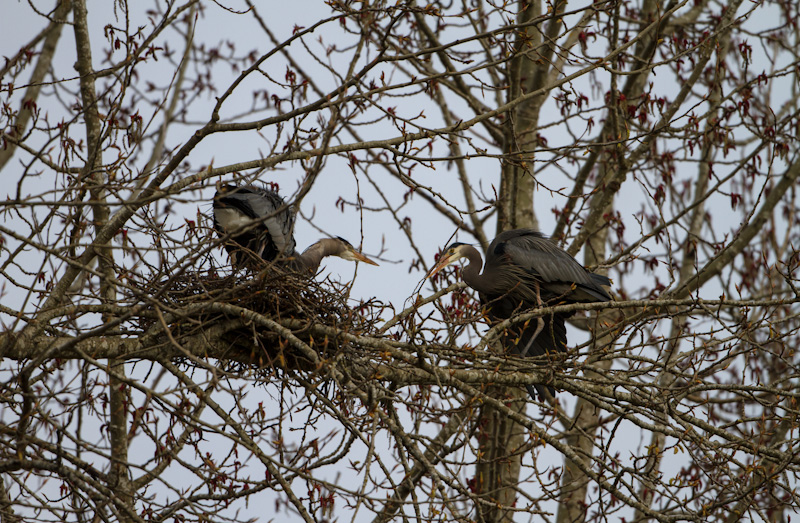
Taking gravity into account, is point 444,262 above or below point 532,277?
above

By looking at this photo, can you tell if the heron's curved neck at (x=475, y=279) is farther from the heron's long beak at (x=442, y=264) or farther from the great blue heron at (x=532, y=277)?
the heron's long beak at (x=442, y=264)

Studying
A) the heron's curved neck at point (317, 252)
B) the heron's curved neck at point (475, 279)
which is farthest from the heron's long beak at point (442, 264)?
the heron's curved neck at point (317, 252)

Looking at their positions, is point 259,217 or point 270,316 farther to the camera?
point 259,217

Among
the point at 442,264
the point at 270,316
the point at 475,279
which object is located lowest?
the point at 270,316

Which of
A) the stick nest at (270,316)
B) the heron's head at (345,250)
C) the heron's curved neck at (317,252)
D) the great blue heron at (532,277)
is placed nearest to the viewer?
the stick nest at (270,316)

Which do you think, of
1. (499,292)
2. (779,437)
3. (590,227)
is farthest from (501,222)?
(779,437)

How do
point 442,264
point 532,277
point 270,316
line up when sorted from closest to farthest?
1. point 270,316
2. point 532,277
3. point 442,264

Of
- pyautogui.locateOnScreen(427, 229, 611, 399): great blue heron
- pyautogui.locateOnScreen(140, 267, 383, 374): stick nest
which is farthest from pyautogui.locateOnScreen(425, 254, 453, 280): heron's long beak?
pyautogui.locateOnScreen(140, 267, 383, 374): stick nest

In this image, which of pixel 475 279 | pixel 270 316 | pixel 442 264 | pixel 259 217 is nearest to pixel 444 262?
pixel 442 264

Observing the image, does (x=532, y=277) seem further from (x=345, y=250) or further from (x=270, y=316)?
(x=270, y=316)

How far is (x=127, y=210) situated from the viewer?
340 cm

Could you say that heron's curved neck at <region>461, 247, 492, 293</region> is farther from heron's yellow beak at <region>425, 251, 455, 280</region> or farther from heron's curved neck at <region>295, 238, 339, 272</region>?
heron's curved neck at <region>295, 238, 339, 272</region>

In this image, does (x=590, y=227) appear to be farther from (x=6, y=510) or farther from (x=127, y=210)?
(x=6, y=510)

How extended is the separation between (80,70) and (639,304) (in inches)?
127
